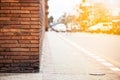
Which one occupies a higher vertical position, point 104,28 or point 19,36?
point 19,36

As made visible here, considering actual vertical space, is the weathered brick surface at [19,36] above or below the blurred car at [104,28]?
above

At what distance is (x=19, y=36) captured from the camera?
10.4 m

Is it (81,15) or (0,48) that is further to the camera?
(81,15)

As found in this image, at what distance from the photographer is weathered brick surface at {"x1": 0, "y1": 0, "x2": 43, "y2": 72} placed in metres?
10.4

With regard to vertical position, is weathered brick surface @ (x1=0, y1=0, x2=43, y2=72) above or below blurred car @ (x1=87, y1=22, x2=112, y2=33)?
above

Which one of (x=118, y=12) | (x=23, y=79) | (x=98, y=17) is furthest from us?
(x=98, y=17)

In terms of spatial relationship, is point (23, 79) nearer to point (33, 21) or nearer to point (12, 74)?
point (12, 74)

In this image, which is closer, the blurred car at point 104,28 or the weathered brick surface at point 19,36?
the weathered brick surface at point 19,36

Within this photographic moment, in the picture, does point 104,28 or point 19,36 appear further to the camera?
point 104,28

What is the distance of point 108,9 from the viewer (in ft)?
246

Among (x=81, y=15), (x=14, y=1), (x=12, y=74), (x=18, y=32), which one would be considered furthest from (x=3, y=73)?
(x=81, y=15)

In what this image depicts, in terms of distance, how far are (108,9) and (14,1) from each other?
2579 inches

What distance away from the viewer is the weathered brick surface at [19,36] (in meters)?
10.4

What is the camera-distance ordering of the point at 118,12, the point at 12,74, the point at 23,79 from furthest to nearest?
the point at 118,12 < the point at 12,74 < the point at 23,79
